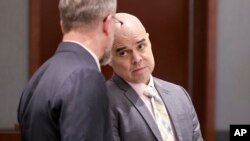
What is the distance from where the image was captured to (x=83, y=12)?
1.26m

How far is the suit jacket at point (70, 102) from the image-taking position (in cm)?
117

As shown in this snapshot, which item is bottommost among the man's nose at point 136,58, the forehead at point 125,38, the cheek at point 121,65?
the cheek at point 121,65

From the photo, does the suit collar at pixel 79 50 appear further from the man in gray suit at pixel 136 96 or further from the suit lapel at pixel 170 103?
the suit lapel at pixel 170 103

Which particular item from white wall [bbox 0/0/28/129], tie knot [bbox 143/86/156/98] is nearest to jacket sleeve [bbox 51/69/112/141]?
tie knot [bbox 143/86/156/98]

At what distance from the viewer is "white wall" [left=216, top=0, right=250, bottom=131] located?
2.95m

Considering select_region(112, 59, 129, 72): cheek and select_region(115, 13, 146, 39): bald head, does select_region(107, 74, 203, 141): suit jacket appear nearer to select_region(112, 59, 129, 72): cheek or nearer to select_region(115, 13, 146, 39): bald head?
select_region(112, 59, 129, 72): cheek

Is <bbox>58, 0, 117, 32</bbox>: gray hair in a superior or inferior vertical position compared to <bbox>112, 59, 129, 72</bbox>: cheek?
superior

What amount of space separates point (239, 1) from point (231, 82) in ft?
1.71

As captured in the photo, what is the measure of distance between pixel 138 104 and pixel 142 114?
0.04 meters

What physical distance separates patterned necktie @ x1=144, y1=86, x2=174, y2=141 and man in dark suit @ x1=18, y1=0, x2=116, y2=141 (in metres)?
0.37

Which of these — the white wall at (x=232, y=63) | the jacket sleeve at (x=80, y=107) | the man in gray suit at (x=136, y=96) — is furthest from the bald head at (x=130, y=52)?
the white wall at (x=232, y=63)

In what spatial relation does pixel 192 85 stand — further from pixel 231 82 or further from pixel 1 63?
pixel 1 63

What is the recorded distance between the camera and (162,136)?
62.5 inches

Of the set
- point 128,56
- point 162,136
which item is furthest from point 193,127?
point 128,56
